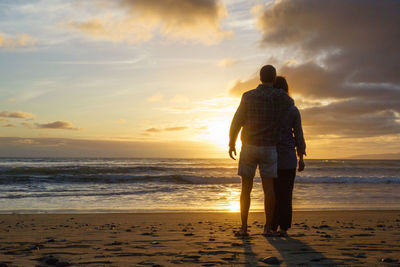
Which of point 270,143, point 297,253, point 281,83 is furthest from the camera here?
point 281,83

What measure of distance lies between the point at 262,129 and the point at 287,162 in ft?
1.96

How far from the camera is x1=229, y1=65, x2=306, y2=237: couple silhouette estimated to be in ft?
14.1

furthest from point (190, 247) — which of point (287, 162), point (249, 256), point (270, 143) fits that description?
point (287, 162)

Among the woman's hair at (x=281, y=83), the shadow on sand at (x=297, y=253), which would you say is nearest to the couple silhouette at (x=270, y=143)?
the woman's hair at (x=281, y=83)

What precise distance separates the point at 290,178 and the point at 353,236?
108cm

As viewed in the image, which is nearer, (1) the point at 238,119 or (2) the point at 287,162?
(1) the point at 238,119

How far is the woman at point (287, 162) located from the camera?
452 centimetres

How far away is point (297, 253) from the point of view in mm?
3477

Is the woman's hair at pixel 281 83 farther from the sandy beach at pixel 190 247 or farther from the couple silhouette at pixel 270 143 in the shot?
the sandy beach at pixel 190 247

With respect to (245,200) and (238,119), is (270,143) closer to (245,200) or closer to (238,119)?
(238,119)

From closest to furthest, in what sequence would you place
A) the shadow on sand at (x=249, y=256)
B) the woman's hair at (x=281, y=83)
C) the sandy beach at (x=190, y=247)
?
the shadow on sand at (x=249, y=256) < the sandy beach at (x=190, y=247) < the woman's hair at (x=281, y=83)

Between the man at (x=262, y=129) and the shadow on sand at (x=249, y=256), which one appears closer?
the shadow on sand at (x=249, y=256)

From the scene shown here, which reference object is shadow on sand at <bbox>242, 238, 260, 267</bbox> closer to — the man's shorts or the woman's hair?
the man's shorts

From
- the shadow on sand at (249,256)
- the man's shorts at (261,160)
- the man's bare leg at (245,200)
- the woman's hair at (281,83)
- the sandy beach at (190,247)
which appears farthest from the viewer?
the woman's hair at (281,83)
